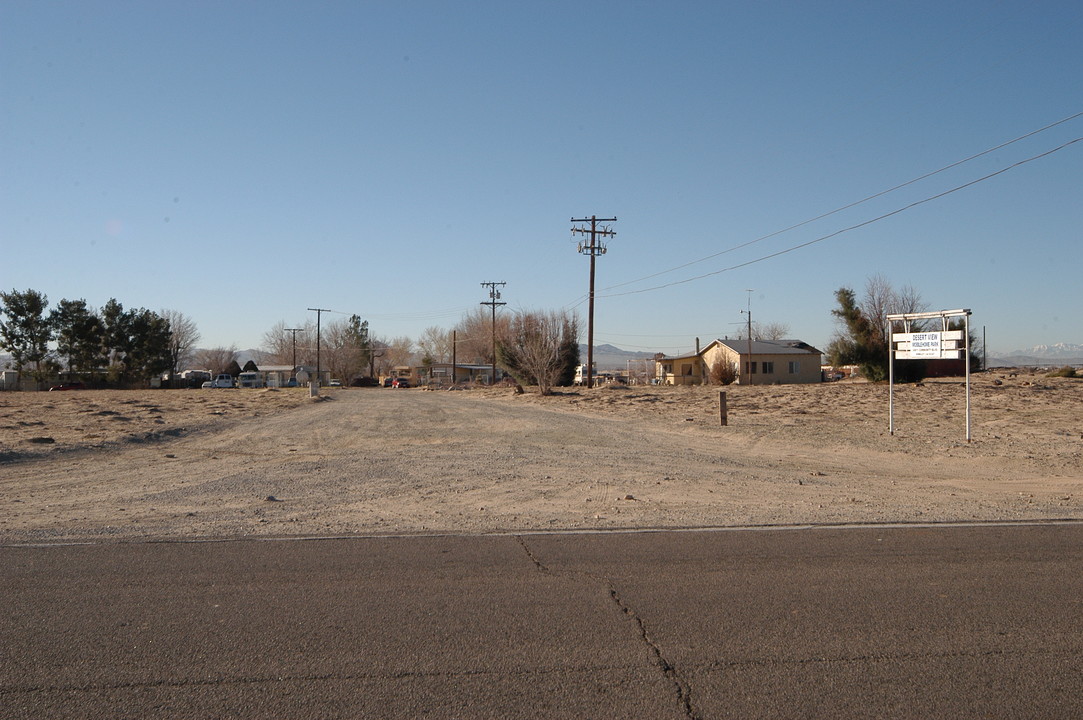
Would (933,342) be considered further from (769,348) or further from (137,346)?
(137,346)

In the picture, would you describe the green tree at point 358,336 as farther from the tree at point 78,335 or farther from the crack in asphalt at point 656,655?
the crack in asphalt at point 656,655

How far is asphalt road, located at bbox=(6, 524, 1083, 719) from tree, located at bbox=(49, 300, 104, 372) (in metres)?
81.3

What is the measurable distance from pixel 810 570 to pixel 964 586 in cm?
123

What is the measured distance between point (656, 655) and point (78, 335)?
286ft

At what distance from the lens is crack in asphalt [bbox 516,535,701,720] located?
4.46 meters

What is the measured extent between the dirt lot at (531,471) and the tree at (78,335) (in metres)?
53.3

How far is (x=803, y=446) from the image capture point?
20.5 meters

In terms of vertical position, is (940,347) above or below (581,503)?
above

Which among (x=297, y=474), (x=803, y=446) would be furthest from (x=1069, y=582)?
(x=803, y=446)

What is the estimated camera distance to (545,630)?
18.4 feet

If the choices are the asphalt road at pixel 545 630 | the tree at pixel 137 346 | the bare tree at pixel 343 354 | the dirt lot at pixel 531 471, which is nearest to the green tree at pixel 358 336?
the bare tree at pixel 343 354

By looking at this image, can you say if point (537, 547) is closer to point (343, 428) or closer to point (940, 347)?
point (940, 347)

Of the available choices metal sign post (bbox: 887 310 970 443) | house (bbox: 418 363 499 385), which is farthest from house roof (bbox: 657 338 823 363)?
metal sign post (bbox: 887 310 970 443)

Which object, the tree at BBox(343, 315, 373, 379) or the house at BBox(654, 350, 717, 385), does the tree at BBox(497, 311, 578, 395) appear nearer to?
the house at BBox(654, 350, 717, 385)
